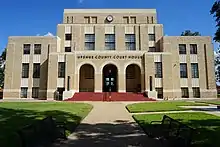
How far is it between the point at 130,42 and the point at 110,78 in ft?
26.2

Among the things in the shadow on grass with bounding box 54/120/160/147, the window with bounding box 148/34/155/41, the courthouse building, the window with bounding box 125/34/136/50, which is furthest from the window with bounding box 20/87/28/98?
the shadow on grass with bounding box 54/120/160/147

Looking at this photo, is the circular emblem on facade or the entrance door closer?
the entrance door

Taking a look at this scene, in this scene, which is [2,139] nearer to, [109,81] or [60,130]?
[60,130]

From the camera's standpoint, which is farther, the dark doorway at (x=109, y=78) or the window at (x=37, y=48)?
the window at (x=37, y=48)

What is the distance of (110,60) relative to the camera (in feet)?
115

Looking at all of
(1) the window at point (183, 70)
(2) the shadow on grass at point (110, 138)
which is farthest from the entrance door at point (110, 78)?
(2) the shadow on grass at point (110, 138)

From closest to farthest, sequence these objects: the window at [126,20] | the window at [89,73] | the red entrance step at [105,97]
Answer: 1. the red entrance step at [105,97]
2. the window at [89,73]
3. the window at [126,20]

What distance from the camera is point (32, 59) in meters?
38.2

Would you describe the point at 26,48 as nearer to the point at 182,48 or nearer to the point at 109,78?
the point at 109,78

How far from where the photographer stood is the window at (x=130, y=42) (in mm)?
41094

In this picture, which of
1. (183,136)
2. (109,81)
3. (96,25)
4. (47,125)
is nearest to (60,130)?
(47,125)

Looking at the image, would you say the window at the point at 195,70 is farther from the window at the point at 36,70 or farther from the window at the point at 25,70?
the window at the point at 25,70

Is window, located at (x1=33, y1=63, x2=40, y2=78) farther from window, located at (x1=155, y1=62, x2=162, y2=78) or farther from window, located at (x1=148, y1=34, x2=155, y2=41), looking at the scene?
window, located at (x1=148, y1=34, x2=155, y2=41)

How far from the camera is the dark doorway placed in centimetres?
3791
